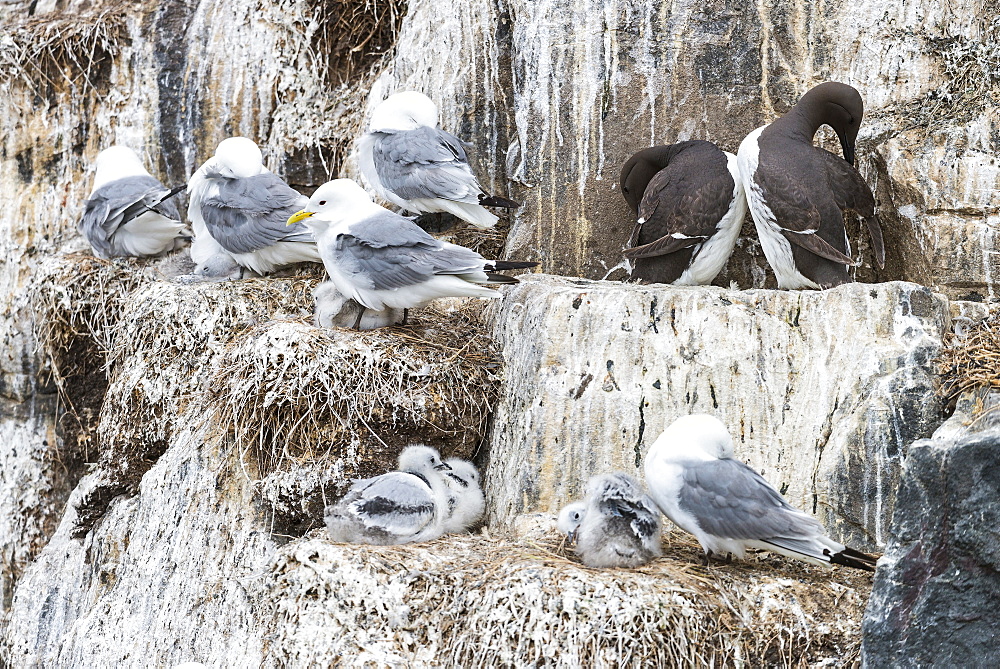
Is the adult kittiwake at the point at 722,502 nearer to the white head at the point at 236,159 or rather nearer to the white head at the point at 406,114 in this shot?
the white head at the point at 406,114

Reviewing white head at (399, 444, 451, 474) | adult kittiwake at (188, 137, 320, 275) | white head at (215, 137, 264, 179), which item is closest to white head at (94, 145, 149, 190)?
adult kittiwake at (188, 137, 320, 275)

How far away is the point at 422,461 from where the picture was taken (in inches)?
199

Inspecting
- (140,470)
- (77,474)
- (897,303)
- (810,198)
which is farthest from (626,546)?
(77,474)

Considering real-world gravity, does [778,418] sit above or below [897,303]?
below

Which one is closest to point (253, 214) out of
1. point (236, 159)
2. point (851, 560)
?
point (236, 159)

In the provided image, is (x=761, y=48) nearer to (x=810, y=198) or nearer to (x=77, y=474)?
(x=810, y=198)

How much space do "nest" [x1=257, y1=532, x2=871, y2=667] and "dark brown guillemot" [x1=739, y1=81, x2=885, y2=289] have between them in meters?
1.54

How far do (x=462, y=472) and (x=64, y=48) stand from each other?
4.49 metres

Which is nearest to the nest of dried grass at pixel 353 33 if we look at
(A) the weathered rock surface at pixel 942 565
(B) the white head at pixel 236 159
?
(B) the white head at pixel 236 159

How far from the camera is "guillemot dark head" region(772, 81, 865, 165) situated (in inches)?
217

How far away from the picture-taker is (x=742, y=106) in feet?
20.1

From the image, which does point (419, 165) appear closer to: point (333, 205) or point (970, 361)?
point (333, 205)

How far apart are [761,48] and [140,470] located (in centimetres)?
424

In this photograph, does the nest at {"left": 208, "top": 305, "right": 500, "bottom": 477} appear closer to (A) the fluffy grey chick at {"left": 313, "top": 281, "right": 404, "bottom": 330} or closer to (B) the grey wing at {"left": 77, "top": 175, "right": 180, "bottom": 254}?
(A) the fluffy grey chick at {"left": 313, "top": 281, "right": 404, "bottom": 330}
